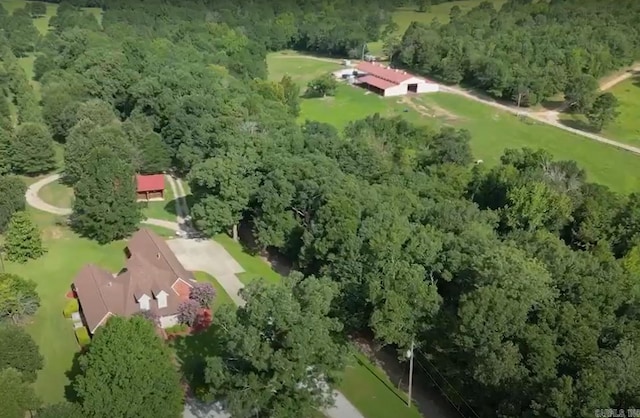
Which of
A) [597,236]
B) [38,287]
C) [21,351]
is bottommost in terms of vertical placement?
[38,287]

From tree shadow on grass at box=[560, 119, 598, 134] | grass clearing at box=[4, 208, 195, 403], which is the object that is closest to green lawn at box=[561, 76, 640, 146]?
tree shadow on grass at box=[560, 119, 598, 134]

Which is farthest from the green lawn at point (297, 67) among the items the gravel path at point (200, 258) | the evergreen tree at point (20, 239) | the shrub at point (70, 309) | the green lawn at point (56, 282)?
the shrub at point (70, 309)

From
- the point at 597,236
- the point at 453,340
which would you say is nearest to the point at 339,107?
the point at 597,236

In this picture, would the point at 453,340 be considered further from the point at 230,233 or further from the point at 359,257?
the point at 230,233

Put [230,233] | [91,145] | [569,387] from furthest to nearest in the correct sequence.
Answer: [91,145]
[230,233]
[569,387]

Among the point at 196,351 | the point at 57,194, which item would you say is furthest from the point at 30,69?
the point at 196,351

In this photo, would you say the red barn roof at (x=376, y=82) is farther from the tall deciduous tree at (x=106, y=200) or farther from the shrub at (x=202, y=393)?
the shrub at (x=202, y=393)
